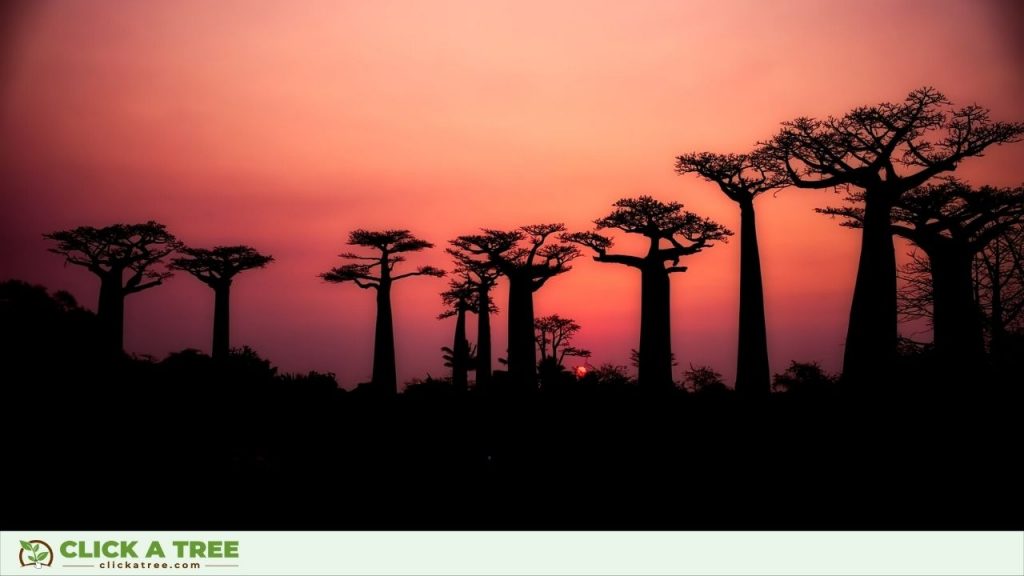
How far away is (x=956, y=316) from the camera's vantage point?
750 inches

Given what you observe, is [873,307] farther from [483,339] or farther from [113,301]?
[113,301]

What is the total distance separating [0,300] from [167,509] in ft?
27.4

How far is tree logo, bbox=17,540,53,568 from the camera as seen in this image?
909 centimetres

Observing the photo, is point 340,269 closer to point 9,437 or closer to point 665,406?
point 665,406

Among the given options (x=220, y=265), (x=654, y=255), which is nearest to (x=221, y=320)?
(x=220, y=265)

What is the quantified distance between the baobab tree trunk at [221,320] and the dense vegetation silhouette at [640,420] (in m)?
5.92

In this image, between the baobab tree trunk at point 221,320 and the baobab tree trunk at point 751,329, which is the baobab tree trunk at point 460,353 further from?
the baobab tree trunk at point 751,329

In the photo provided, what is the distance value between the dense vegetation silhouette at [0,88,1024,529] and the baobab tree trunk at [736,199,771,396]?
1.9 inches

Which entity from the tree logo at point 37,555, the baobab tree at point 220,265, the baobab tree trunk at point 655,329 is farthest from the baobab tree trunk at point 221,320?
the tree logo at point 37,555

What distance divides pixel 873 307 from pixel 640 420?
5803 mm

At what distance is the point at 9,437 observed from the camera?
11.8m

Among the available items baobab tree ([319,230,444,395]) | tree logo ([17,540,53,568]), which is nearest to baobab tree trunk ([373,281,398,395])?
baobab tree ([319,230,444,395])

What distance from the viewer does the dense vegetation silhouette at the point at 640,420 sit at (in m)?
11.2

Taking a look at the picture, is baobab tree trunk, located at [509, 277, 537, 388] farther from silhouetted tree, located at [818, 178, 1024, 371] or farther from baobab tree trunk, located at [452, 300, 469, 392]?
silhouetted tree, located at [818, 178, 1024, 371]
